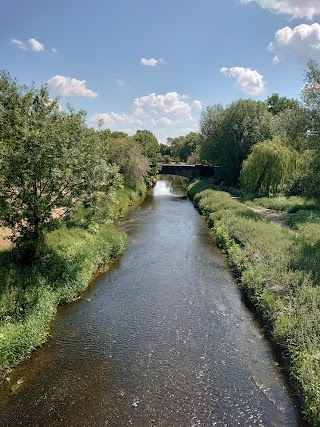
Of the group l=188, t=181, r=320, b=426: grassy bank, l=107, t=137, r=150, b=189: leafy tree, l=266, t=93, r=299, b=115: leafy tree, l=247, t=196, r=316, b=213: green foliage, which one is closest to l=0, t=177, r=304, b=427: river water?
l=188, t=181, r=320, b=426: grassy bank

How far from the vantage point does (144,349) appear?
11.9m

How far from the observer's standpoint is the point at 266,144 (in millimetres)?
37000

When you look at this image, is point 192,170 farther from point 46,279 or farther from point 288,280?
point 46,279

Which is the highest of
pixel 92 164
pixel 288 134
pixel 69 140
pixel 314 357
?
pixel 288 134

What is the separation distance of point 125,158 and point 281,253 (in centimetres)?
2889

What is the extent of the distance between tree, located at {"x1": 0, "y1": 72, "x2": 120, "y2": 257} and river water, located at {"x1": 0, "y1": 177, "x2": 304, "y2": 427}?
14.2ft

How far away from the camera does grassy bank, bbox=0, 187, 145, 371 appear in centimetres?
1148

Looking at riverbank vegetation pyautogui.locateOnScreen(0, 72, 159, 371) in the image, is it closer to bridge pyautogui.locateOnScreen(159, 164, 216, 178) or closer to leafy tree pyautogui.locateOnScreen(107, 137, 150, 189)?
leafy tree pyautogui.locateOnScreen(107, 137, 150, 189)

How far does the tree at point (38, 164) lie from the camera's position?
13.6 meters

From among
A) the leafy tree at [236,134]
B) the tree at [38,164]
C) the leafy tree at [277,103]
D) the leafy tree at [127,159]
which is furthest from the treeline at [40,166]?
the leafy tree at [277,103]

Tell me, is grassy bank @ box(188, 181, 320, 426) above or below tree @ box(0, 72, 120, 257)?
below

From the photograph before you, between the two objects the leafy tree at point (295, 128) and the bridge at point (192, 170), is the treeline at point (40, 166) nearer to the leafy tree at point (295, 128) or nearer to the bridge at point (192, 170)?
the leafy tree at point (295, 128)

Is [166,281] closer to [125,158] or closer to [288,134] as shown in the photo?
[125,158]

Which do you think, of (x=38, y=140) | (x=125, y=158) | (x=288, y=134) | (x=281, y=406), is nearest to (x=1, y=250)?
(x=38, y=140)
